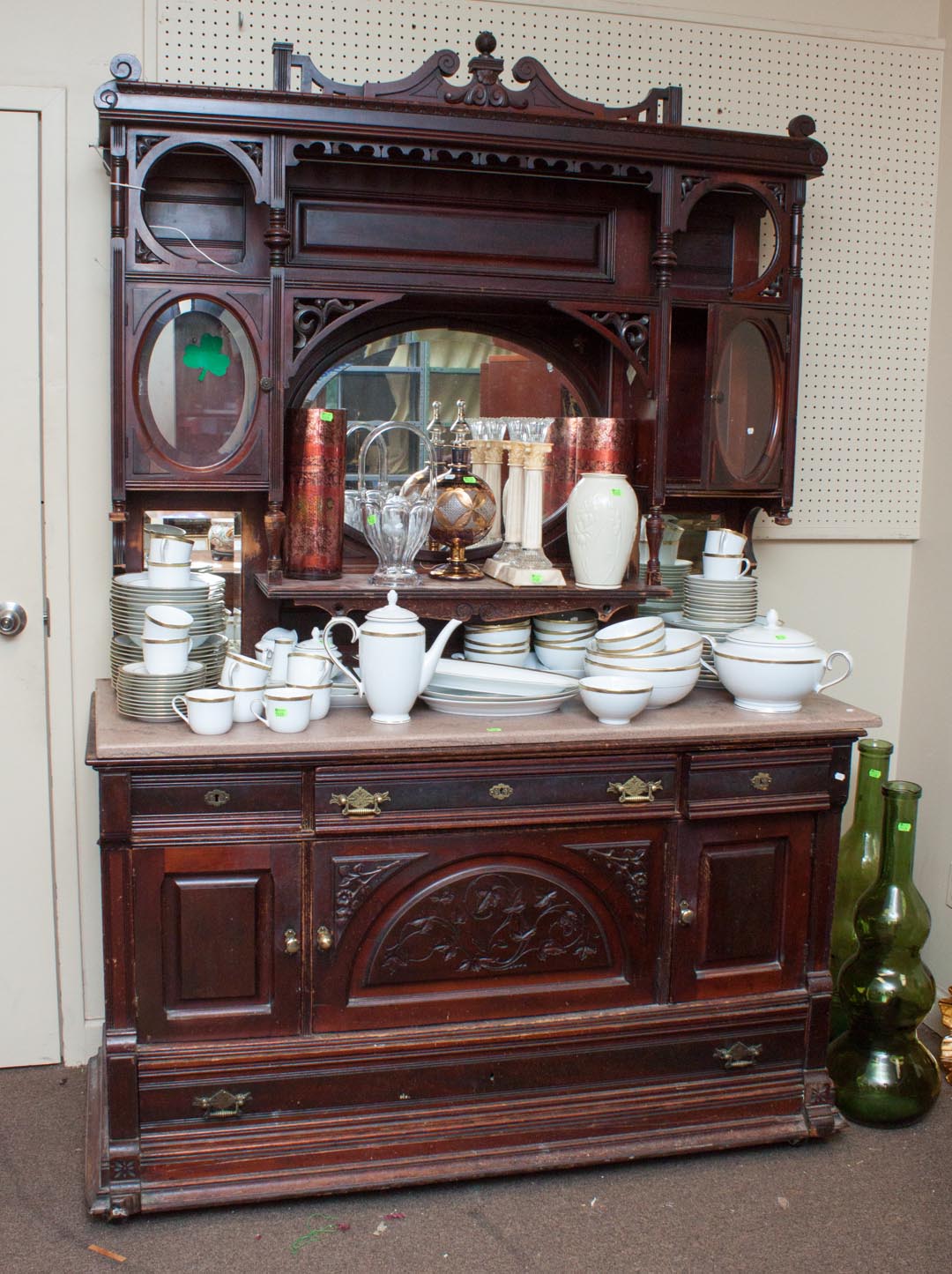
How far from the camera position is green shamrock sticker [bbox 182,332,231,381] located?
2.80 meters

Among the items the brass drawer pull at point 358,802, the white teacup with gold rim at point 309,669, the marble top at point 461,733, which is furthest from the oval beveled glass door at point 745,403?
the brass drawer pull at point 358,802

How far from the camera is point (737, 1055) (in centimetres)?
282

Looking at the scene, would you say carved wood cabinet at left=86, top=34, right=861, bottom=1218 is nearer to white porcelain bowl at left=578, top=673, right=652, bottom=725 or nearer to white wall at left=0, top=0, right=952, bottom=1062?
white porcelain bowl at left=578, top=673, right=652, bottom=725

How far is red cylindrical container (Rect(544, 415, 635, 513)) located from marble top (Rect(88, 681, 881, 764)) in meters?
0.61

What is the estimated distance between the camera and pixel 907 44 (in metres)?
3.35

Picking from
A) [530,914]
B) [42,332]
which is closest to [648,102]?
[42,332]

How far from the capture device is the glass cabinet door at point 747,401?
3059 mm

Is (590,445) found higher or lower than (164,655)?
higher

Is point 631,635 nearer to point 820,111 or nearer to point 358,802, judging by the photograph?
point 358,802

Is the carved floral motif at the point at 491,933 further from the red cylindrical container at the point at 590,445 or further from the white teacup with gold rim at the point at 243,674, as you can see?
the red cylindrical container at the point at 590,445

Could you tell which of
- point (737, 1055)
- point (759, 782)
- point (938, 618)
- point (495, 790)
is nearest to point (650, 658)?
point (759, 782)

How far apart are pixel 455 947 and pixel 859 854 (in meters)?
1.27

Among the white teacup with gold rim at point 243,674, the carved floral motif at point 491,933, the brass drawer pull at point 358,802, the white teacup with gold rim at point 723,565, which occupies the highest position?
Result: the white teacup with gold rim at point 723,565

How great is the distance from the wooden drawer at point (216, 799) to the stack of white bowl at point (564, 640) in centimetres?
76
